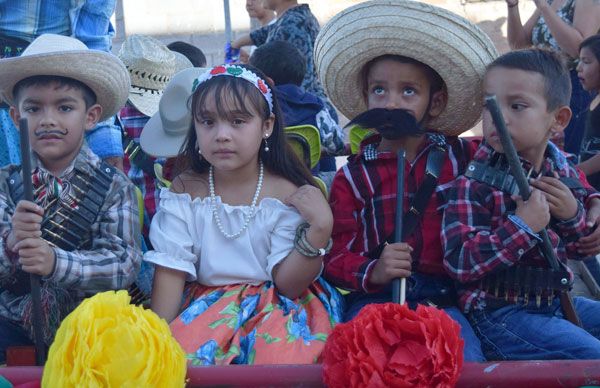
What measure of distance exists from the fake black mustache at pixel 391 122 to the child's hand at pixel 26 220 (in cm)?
Answer: 105

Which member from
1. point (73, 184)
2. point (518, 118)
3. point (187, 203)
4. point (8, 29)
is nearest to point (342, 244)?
point (187, 203)

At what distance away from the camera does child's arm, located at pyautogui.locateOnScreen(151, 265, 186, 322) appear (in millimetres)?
2584

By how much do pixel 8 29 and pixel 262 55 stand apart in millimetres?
1282

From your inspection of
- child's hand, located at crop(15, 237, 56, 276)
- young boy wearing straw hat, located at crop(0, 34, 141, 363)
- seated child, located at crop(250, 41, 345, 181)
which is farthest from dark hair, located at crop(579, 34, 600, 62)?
child's hand, located at crop(15, 237, 56, 276)

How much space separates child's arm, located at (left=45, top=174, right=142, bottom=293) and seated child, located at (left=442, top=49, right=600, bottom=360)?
1012 mm

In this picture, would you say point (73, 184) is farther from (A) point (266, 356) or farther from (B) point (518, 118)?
(B) point (518, 118)

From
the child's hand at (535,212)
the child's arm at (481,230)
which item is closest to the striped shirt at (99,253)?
the child's arm at (481,230)

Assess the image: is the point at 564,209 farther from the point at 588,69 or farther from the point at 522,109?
the point at 588,69

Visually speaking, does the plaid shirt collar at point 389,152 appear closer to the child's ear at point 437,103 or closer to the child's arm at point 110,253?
the child's ear at point 437,103

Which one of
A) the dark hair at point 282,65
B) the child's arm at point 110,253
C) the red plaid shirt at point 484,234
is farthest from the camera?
the dark hair at point 282,65

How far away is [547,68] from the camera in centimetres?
260

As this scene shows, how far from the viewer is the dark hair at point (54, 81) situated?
281cm

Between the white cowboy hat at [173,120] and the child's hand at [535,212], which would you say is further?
the white cowboy hat at [173,120]

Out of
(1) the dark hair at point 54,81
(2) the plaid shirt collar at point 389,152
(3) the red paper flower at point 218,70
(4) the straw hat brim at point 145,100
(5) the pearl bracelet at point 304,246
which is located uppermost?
(4) the straw hat brim at point 145,100
